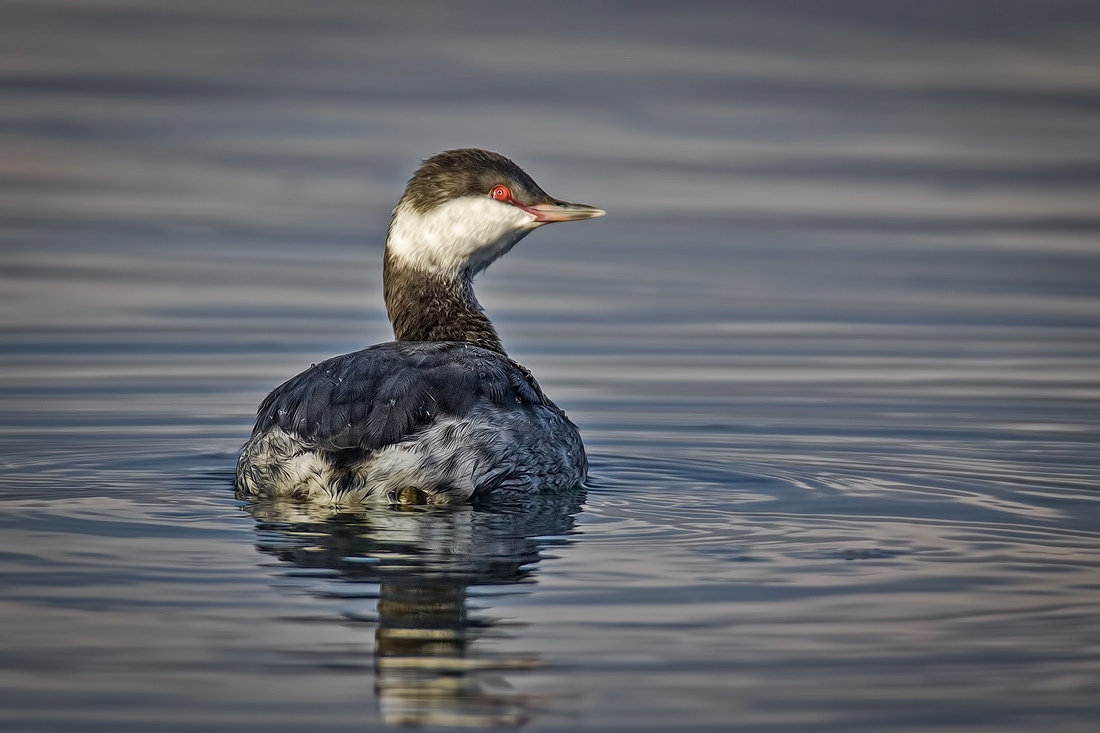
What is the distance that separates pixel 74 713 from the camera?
16.0 feet

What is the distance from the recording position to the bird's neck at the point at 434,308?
8.95 metres

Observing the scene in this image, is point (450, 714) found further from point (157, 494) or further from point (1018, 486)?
point (1018, 486)

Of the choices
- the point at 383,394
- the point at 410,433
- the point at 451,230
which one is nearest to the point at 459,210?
the point at 451,230

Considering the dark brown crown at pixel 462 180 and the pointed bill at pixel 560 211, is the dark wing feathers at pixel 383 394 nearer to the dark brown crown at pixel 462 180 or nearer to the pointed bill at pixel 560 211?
the dark brown crown at pixel 462 180

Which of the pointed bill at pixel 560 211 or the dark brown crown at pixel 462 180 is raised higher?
the dark brown crown at pixel 462 180

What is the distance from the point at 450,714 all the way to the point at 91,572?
74.4 inches

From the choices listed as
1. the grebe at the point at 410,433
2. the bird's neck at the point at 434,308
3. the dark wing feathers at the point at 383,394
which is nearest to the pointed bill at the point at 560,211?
the bird's neck at the point at 434,308

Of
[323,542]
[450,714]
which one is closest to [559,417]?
[323,542]

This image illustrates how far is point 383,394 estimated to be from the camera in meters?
7.37

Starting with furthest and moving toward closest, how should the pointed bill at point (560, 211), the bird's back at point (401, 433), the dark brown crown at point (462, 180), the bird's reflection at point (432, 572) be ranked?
the pointed bill at point (560, 211), the dark brown crown at point (462, 180), the bird's back at point (401, 433), the bird's reflection at point (432, 572)

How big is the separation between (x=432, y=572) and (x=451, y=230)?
297cm

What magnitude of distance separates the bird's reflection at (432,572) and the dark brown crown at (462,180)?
5.47 feet

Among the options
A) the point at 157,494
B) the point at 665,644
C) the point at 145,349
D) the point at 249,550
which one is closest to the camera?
the point at 665,644

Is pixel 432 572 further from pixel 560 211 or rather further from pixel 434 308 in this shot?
pixel 560 211
